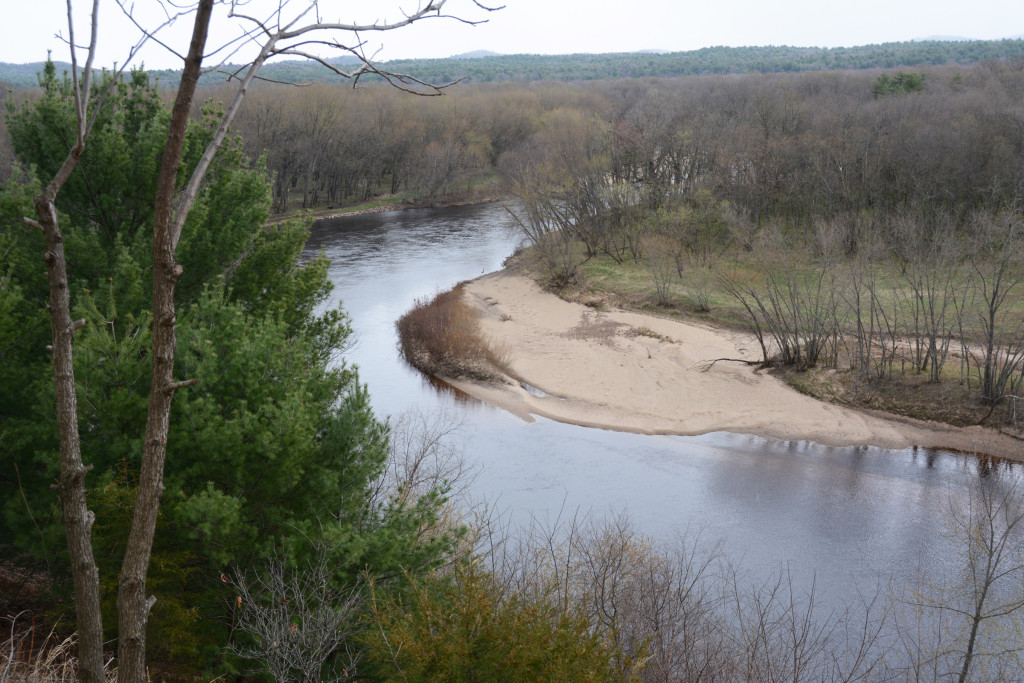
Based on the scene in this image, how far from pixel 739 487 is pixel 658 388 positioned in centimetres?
708

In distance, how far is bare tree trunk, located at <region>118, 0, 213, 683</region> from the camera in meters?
3.96

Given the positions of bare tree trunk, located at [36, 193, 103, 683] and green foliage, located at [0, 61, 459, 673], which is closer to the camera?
bare tree trunk, located at [36, 193, 103, 683]

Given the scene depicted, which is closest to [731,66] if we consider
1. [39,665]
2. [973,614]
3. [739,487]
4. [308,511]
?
[739,487]

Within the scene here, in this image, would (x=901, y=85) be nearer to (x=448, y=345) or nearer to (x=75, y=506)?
(x=448, y=345)

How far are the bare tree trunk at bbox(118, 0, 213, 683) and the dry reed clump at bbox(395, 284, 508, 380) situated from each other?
24.6 meters

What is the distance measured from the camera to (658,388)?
2762 centimetres

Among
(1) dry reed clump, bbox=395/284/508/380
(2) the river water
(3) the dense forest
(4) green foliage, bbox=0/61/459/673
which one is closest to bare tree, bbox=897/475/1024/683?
(3) the dense forest

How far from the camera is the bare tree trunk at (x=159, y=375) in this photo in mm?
3961

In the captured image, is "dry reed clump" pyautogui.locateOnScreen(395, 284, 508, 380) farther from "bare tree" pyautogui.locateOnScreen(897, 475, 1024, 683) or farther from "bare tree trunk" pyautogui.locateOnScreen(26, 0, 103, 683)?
"bare tree trunk" pyautogui.locateOnScreen(26, 0, 103, 683)

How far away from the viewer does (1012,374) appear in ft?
82.5

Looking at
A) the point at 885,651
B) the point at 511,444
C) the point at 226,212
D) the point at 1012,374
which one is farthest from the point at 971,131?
the point at 226,212

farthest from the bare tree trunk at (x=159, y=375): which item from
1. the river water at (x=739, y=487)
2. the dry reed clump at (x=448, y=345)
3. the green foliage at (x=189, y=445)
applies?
the dry reed clump at (x=448, y=345)

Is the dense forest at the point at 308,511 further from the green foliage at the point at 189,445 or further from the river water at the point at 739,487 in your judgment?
the river water at the point at 739,487

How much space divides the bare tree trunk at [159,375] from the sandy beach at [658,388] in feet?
70.1
